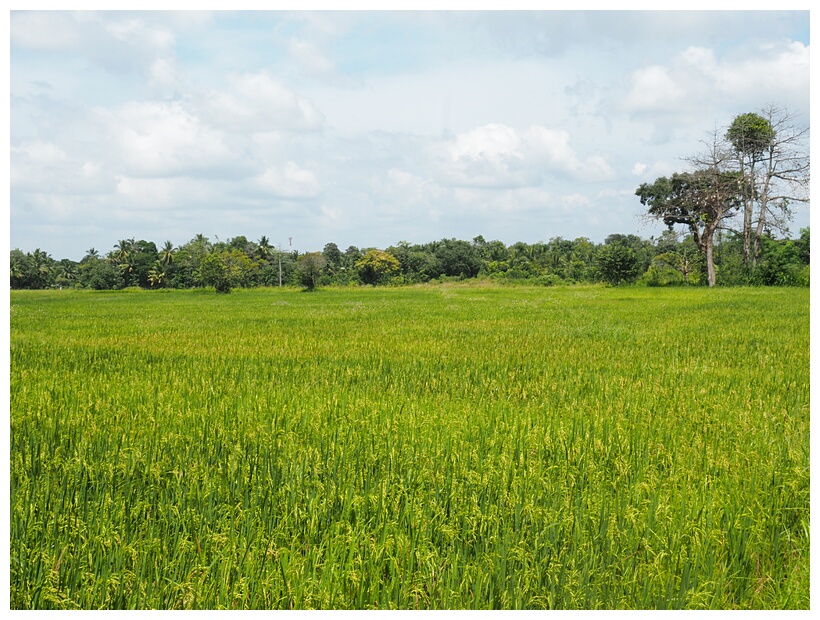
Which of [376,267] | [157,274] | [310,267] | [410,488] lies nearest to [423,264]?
[376,267]

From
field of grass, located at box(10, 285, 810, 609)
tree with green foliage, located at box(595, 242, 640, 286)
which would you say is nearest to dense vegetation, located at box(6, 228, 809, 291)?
tree with green foliage, located at box(595, 242, 640, 286)

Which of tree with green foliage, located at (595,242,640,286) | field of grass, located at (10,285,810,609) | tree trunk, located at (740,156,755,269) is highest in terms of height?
tree trunk, located at (740,156,755,269)

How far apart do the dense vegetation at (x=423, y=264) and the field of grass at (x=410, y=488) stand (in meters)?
35.6

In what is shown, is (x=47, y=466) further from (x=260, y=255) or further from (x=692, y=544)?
(x=260, y=255)

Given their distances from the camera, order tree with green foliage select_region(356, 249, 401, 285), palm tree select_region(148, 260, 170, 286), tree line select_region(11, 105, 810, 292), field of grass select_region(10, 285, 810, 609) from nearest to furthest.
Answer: field of grass select_region(10, 285, 810, 609)
tree line select_region(11, 105, 810, 292)
tree with green foliage select_region(356, 249, 401, 285)
palm tree select_region(148, 260, 170, 286)

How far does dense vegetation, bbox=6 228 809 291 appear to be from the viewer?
145 ft

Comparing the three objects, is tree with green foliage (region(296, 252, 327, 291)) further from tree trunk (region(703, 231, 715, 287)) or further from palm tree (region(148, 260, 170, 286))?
tree trunk (region(703, 231, 715, 287))

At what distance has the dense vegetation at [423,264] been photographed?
44.3 m

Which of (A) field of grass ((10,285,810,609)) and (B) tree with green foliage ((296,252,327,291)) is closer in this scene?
(A) field of grass ((10,285,810,609))

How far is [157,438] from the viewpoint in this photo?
5.07 metres

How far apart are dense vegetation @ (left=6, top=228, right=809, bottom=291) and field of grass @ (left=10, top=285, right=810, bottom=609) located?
35592 millimetres

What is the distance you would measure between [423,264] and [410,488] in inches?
2484

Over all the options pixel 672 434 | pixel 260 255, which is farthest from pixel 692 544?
pixel 260 255

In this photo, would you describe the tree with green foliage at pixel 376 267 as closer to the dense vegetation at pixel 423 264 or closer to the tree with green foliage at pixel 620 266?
the dense vegetation at pixel 423 264
